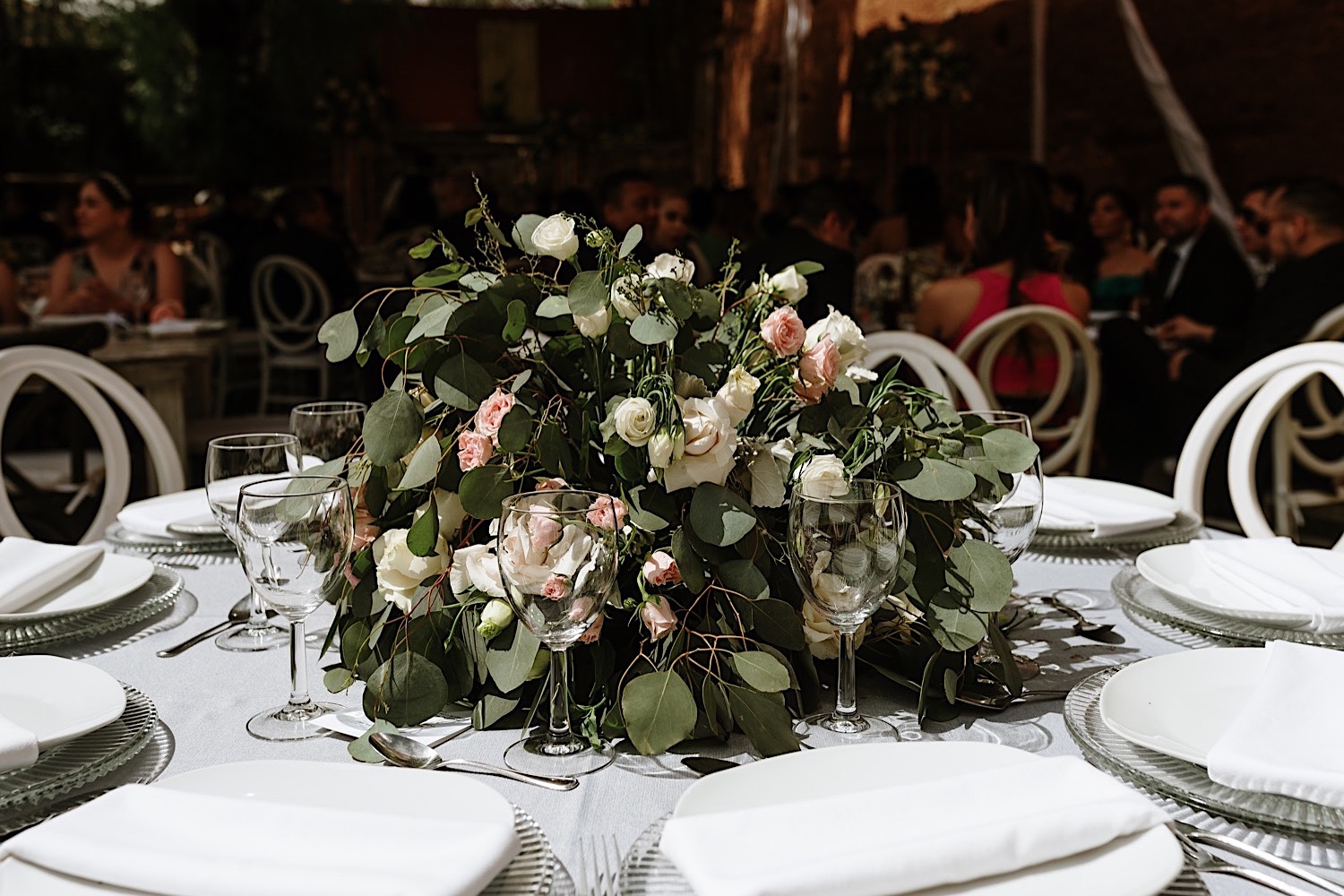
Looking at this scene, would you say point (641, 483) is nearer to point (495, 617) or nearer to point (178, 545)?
point (495, 617)

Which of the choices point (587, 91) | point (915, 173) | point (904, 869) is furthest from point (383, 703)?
point (587, 91)

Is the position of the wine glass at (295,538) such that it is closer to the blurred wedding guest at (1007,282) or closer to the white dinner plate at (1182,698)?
the white dinner plate at (1182,698)

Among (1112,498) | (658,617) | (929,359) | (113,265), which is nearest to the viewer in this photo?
(658,617)

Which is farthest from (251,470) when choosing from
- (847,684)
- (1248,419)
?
(1248,419)

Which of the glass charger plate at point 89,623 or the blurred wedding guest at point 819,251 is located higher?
the blurred wedding guest at point 819,251

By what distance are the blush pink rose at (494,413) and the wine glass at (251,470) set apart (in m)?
0.31

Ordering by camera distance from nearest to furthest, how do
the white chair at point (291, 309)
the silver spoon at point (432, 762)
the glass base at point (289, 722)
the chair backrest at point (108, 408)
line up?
the silver spoon at point (432, 762) → the glass base at point (289, 722) → the chair backrest at point (108, 408) → the white chair at point (291, 309)

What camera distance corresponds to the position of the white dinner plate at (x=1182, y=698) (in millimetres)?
891

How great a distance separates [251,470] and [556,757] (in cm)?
47

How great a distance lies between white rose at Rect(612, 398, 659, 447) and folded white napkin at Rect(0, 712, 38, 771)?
448mm

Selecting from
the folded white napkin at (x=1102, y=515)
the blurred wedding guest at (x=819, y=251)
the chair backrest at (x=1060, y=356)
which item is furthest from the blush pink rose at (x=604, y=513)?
the blurred wedding guest at (x=819, y=251)

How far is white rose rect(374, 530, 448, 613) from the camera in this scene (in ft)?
3.26

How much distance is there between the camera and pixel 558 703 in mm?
940

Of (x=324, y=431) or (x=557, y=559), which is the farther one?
(x=324, y=431)
